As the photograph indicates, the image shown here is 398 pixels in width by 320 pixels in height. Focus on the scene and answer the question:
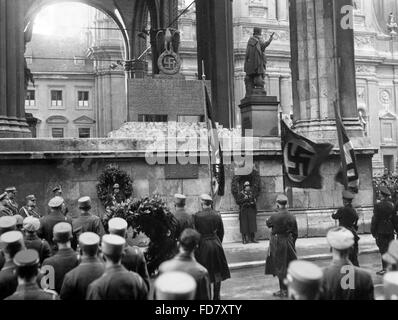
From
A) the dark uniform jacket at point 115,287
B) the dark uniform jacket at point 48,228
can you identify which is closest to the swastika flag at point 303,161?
the dark uniform jacket at point 48,228

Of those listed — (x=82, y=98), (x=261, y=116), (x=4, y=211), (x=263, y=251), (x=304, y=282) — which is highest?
(x=82, y=98)

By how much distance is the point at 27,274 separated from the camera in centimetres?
514

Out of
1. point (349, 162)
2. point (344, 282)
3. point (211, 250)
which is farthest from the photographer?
point (349, 162)

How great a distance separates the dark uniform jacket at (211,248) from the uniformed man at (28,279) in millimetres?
4913

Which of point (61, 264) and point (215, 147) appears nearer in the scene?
point (61, 264)

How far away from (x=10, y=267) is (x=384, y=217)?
327 inches

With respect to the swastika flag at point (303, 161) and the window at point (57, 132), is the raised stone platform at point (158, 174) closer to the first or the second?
the swastika flag at point (303, 161)

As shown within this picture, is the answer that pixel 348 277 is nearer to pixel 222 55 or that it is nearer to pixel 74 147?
pixel 74 147

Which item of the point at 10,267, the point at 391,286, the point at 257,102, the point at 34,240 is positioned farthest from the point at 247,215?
the point at 391,286

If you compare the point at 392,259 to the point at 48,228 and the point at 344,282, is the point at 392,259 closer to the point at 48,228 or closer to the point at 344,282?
Answer: the point at 344,282

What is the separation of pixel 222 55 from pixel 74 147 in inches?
354

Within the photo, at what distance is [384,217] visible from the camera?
12.4m
